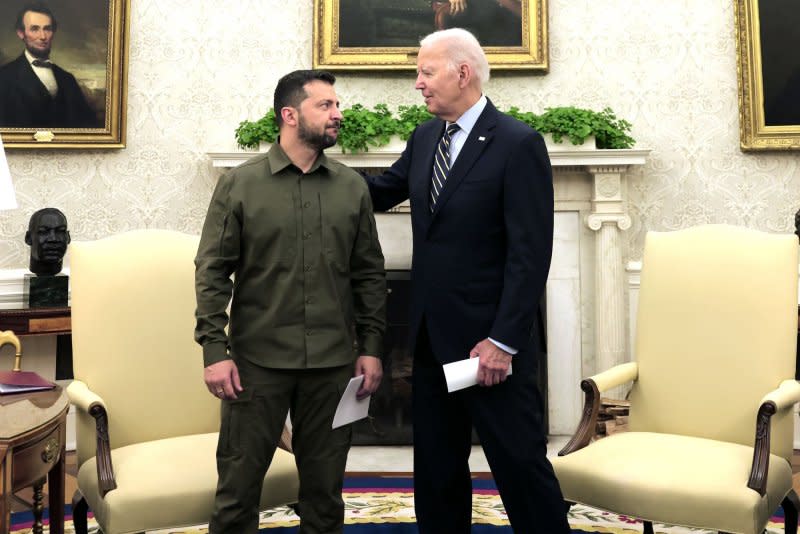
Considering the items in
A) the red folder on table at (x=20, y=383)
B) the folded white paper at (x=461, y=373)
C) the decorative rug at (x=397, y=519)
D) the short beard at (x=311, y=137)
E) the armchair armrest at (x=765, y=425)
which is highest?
the short beard at (x=311, y=137)

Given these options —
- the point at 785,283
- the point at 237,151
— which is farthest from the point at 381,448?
the point at 785,283

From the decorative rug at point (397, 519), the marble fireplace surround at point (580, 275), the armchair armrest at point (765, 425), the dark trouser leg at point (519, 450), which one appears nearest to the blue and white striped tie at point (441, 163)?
the dark trouser leg at point (519, 450)

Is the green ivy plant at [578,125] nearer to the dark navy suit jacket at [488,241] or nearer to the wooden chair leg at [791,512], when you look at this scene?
the dark navy suit jacket at [488,241]

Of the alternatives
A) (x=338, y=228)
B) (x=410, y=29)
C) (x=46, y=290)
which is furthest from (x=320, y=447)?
(x=410, y=29)

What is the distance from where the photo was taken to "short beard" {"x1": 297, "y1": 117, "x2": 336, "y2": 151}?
2246mm

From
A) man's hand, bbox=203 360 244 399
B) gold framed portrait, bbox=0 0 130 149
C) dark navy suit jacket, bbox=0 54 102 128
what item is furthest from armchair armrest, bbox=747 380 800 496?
dark navy suit jacket, bbox=0 54 102 128

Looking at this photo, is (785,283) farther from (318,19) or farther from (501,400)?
(318,19)

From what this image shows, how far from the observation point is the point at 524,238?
2.22m

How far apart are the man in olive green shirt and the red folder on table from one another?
643 millimetres

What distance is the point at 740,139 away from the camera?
4.74 meters

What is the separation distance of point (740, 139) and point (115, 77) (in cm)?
387

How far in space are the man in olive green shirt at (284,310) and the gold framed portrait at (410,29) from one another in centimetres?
261

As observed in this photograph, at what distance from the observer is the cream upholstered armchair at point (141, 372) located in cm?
240

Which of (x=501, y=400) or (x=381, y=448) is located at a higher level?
(x=501, y=400)
